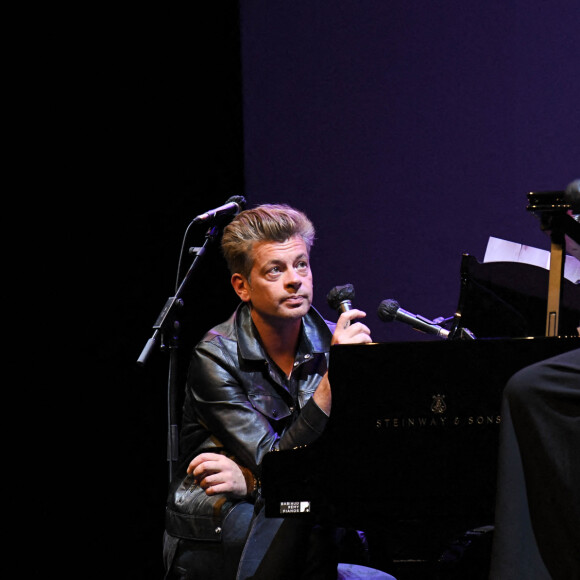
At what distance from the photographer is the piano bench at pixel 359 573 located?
2.35 m

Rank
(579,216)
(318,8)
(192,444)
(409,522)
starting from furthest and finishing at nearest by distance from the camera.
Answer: (318,8) → (192,444) → (579,216) → (409,522)

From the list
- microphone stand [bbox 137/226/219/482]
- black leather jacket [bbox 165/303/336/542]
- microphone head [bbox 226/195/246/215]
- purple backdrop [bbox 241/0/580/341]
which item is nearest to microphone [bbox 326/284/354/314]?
black leather jacket [bbox 165/303/336/542]

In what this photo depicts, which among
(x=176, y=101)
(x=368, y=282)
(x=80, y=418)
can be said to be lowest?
(x=80, y=418)

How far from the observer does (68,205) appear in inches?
143

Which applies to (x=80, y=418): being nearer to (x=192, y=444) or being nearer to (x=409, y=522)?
(x=192, y=444)

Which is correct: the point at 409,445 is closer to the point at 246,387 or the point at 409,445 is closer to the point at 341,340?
the point at 341,340

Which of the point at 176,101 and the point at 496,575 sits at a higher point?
the point at 176,101

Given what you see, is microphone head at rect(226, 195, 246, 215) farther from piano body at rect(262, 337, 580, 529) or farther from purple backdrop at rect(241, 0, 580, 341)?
piano body at rect(262, 337, 580, 529)

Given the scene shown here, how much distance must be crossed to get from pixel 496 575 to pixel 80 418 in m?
2.51

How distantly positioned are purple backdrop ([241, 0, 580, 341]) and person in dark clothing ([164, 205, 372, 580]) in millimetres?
1123

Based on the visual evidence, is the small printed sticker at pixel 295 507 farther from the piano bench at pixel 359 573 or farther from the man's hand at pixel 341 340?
the piano bench at pixel 359 573

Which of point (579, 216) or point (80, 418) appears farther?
point (80, 418)

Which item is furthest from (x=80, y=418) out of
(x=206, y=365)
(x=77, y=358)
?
(x=206, y=365)

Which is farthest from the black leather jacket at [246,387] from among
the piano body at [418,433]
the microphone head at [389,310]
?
the piano body at [418,433]
